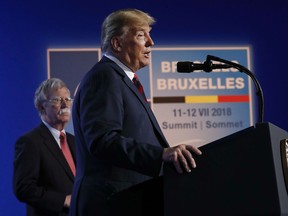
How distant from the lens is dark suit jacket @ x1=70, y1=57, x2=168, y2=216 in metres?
1.85

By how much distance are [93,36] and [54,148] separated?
1.64 metres

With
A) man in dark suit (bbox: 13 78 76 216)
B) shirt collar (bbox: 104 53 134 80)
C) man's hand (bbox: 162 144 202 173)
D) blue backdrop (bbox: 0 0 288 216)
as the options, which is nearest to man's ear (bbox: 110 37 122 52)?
shirt collar (bbox: 104 53 134 80)

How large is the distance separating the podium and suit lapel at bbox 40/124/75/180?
5.64 ft

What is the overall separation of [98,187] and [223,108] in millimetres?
3065

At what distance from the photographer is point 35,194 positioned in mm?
3279

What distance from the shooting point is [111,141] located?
186 cm

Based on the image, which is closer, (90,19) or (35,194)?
(35,194)

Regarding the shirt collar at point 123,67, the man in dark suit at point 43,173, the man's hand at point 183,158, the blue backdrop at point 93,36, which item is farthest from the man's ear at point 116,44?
the blue backdrop at point 93,36

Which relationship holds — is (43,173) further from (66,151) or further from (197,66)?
(197,66)

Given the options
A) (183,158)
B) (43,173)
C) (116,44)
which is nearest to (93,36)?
(43,173)

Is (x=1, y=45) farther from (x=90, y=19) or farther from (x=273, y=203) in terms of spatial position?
(x=273, y=203)

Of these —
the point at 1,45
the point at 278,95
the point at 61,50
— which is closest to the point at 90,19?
the point at 61,50

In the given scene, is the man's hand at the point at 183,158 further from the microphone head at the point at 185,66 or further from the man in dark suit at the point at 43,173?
the man in dark suit at the point at 43,173

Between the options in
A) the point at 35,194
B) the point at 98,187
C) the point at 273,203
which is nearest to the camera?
the point at 273,203
